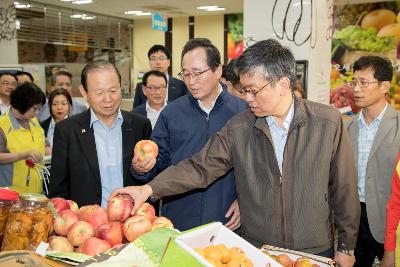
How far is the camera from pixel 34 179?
375 centimetres

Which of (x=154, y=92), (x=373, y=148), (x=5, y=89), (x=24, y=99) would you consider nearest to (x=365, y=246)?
(x=373, y=148)

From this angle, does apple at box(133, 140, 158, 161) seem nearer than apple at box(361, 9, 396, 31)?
Yes

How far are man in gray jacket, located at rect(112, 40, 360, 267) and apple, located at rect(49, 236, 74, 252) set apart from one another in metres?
0.43

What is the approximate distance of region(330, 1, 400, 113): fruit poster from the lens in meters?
9.69

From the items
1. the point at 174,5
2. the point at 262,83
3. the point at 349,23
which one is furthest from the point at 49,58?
the point at 262,83

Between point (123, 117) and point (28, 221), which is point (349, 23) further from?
point (28, 221)

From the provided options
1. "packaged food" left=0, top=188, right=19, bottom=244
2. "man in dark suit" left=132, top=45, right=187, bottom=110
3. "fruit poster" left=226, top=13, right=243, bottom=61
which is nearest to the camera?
"packaged food" left=0, top=188, right=19, bottom=244

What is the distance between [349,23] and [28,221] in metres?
10.1

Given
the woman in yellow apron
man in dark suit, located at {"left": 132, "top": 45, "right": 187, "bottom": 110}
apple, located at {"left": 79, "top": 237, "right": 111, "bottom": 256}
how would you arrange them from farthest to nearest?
man in dark suit, located at {"left": 132, "top": 45, "right": 187, "bottom": 110}
the woman in yellow apron
apple, located at {"left": 79, "top": 237, "right": 111, "bottom": 256}

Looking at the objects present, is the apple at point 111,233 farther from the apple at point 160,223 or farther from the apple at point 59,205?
the apple at point 59,205

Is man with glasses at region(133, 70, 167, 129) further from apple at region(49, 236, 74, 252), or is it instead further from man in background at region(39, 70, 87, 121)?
apple at region(49, 236, 74, 252)

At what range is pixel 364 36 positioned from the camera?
10.1 metres

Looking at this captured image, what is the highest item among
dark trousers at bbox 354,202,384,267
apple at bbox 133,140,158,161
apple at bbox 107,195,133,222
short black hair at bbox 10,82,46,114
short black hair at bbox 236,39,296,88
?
short black hair at bbox 236,39,296,88

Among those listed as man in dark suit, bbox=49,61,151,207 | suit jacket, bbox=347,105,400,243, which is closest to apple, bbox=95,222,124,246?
man in dark suit, bbox=49,61,151,207
